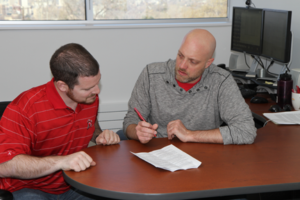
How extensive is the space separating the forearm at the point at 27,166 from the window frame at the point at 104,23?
6.68 ft

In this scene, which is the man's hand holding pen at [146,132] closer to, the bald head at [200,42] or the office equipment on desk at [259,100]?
the bald head at [200,42]

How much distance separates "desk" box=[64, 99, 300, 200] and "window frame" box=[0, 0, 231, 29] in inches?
75.2

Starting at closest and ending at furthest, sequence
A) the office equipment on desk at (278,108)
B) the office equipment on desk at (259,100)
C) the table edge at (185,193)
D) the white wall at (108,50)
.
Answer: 1. the table edge at (185,193)
2. the office equipment on desk at (278,108)
3. the office equipment on desk at (259,100)
4. the white wall at (108,50)

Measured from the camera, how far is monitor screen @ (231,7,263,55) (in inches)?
114

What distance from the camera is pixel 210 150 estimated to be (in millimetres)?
1587

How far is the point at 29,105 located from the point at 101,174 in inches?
18.7

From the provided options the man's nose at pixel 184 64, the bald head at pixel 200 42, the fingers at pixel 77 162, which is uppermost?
the bald head at pixel 200 42

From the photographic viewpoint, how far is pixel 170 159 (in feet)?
4.81

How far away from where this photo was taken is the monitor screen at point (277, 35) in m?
2.49

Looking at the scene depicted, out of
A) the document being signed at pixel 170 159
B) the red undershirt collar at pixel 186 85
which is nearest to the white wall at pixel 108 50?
the red undershirt collar at pixel 186 85

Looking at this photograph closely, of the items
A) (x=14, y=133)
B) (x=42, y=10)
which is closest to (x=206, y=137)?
(x=14, y=133)

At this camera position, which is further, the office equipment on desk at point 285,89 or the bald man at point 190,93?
the office equipment on desk at point 285,89

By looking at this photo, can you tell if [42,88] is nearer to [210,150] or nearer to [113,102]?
[210,150]

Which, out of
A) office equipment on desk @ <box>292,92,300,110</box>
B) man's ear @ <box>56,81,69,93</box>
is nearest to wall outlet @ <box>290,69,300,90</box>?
office equipment on desk @ <box>292,92,300,110</box>
